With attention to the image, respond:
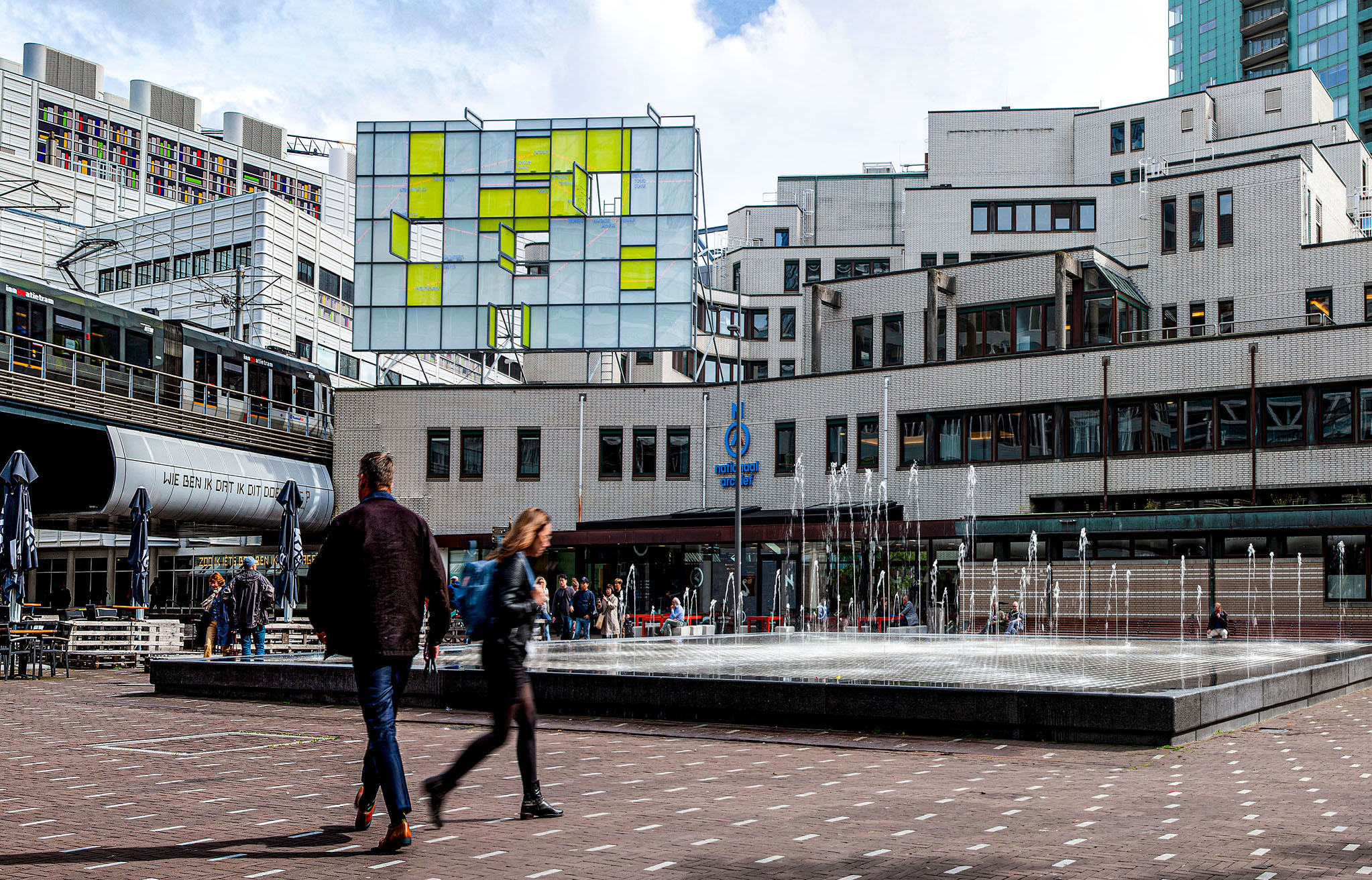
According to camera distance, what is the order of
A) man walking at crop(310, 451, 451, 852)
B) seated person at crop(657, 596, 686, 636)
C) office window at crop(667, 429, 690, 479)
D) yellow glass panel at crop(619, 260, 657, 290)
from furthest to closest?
1. yellow glass panel at crop(619, 260, 657, 290)
2. office window at crop(667, 429, 690, 479)
3. seated person at crop(657, 596, 686, 636)
4. man walking at crop(310, 451, 451, 852)

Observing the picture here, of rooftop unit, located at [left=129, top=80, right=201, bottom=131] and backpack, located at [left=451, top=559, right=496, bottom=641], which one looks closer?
backpack, located at [left=451, top=559, right=496, bottom=641]

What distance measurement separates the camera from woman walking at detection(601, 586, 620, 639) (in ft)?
95.3

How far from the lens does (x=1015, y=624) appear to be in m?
31.3

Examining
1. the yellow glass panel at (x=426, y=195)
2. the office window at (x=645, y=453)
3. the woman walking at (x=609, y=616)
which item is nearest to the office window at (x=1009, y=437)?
the office window at (x=645, y=453)

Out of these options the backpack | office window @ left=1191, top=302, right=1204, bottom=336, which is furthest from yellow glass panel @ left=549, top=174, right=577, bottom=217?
the backpack

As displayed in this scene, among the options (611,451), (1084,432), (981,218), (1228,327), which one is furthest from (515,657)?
(981,218)

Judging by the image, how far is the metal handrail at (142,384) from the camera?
30.2 metres

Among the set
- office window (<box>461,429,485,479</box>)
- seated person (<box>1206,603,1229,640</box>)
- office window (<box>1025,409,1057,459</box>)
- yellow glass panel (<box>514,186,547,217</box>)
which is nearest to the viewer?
seated person (<box>1206,603,1229,640</box>)

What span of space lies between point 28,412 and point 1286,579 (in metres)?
30.6

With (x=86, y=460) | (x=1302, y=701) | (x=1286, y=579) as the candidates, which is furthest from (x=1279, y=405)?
(x=86, y=460)

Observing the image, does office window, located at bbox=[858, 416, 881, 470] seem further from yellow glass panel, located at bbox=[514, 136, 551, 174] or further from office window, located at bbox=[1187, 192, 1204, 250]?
yellow glass panel, located at bbox=[514, 136, 551, 174]

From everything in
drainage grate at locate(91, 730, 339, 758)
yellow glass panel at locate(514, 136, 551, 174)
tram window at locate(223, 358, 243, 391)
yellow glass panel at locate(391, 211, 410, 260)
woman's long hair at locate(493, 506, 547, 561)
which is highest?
yellow glass panel at locate(514, 136, 551, 174)

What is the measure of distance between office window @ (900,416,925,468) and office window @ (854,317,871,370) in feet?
28.8

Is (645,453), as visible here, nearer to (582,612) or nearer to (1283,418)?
(582,612)
